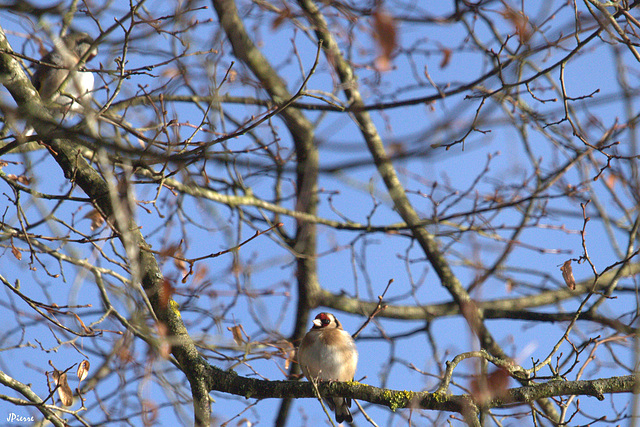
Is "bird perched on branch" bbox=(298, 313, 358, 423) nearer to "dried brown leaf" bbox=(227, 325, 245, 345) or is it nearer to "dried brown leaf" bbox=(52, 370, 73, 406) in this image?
"dried brown leaf" bbox=(227, 325, 245, 345)

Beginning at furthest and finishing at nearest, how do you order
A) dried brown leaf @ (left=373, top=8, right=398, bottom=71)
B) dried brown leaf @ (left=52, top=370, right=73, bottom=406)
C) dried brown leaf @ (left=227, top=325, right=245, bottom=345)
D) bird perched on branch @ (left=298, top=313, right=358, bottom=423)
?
bird perched on branch @ (left=298, top=313, right=358, bottom=423)
dried brown leaf @ (left=227, top=325, right=245, bottom=345)
dried brown leaf @ (left=52, top=370, right=73, bottom=406)
dried brown leaf @ (left=373, top=8, right=398, bottom=71)

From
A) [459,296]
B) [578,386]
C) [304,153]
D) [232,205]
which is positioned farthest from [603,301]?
[232,205]

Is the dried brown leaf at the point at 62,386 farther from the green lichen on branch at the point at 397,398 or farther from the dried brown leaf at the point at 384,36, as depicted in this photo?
the dried brown leaf at the point at 384,36

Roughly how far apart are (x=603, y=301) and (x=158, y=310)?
3603mm

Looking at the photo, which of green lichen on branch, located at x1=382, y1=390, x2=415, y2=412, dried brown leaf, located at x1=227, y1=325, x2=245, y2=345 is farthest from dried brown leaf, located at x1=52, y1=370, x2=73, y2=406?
green lichen on branch, located at x1=382, y1=390, x2=415, y2=412

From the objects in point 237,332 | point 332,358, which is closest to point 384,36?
point 237,332

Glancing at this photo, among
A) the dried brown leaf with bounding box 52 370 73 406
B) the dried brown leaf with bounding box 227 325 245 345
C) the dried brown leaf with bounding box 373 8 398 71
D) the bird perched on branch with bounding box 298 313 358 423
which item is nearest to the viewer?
the dried brown leaf with bounding box 373 8 398 71

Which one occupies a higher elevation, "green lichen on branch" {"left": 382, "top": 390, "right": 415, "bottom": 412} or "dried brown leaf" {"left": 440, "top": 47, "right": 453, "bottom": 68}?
"dried brown leaf" {"left": 440, "top": 47, "right": 453, "bottom": 68}

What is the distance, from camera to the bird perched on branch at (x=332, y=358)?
14.8ft

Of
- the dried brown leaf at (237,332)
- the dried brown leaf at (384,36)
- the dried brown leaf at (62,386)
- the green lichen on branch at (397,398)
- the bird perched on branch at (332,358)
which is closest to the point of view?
the dried brown leaf at (384,36)

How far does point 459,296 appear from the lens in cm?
559

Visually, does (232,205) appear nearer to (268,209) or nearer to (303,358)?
(268,209)

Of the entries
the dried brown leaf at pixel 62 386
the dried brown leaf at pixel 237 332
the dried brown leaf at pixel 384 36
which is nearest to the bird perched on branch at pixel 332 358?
the dried brown leaf at pixel 237 332

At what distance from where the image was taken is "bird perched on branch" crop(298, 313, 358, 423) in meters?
4.51
